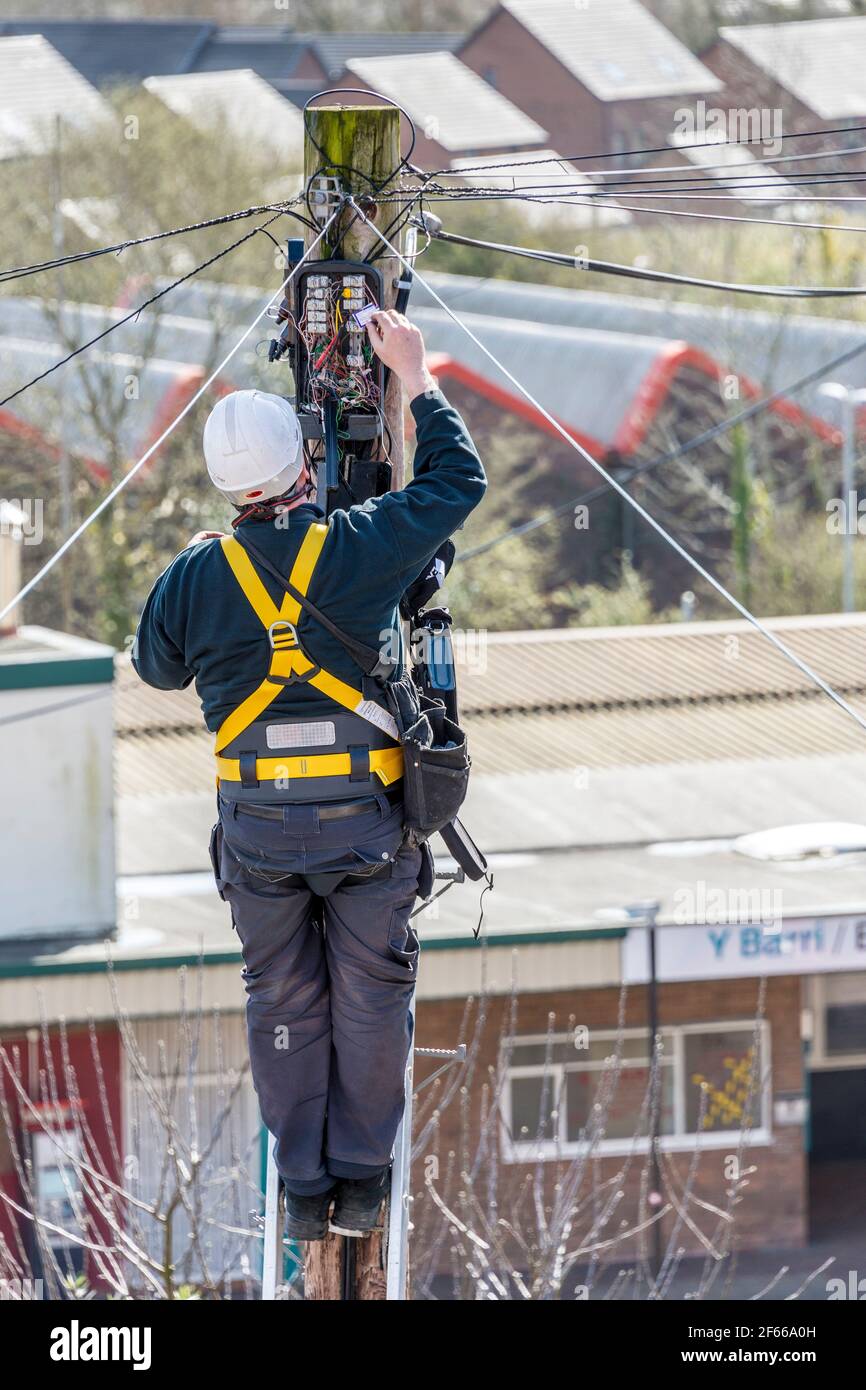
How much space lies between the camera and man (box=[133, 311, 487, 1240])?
5.28 meters

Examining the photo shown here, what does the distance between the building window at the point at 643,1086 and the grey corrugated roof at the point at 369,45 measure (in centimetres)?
5958

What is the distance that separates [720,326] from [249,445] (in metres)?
41.1

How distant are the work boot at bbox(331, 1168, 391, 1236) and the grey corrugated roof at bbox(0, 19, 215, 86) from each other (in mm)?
71086

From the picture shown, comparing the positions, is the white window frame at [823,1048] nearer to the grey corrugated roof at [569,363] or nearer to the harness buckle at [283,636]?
the harness buckle at [283,636]

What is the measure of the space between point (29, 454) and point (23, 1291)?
2668cm

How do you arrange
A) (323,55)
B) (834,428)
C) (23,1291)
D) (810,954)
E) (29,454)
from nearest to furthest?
(23,1291) → (810,954) → (29,454) → (834,428) → (323,55)

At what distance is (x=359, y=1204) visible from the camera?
5883 mm

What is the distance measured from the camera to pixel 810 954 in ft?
55.5

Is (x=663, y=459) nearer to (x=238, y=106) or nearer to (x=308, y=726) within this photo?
(x=308, y=726)

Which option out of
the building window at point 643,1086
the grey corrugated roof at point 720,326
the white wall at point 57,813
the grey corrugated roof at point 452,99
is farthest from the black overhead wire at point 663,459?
the grey corrugated roof at point 452,99

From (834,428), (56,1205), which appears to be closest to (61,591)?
(834,428)

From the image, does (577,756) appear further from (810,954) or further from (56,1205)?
(56,1205)

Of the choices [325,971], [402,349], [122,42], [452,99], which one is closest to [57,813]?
[325,971]

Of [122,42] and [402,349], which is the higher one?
[122,42]
